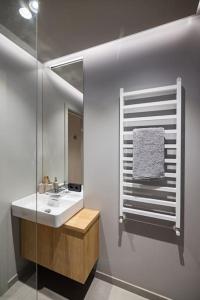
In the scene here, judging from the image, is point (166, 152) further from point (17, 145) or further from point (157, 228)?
point (17, 145)

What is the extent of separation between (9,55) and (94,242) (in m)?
2.05

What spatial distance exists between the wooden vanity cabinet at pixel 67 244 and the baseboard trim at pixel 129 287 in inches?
9.9

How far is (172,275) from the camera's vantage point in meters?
1.40

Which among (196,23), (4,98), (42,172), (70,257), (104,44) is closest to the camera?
(196,23)

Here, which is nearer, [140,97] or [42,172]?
[140,97]

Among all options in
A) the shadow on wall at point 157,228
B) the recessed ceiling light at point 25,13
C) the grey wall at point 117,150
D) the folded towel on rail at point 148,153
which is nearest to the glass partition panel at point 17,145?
the recessed ceiling light at point 25,13

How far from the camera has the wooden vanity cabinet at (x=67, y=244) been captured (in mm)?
1392

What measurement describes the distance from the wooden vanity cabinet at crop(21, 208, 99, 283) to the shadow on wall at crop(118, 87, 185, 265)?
1.06 feet

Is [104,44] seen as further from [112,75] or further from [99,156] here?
[99,156]

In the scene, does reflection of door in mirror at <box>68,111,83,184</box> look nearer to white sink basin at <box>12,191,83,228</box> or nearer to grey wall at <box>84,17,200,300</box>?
grey wall at <box>84,17,200,300</box>

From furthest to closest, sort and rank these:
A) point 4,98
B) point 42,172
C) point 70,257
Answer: point 42,172
point 4,98
point 70,257

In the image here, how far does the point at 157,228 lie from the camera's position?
57.0 inches

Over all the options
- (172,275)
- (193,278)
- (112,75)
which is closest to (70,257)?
(172,275)

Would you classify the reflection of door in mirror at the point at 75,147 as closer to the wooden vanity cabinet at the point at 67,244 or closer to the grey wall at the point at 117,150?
the grey wall at the point at 117,150
